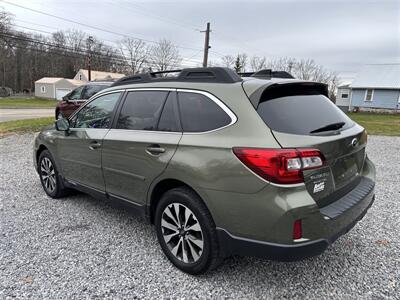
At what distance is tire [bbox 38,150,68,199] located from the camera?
176 inches

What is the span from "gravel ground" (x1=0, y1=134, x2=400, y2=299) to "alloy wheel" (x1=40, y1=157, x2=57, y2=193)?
0.57 meters

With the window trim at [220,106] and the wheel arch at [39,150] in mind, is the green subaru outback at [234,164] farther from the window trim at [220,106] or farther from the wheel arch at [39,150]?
the wheel arch at [39,150]

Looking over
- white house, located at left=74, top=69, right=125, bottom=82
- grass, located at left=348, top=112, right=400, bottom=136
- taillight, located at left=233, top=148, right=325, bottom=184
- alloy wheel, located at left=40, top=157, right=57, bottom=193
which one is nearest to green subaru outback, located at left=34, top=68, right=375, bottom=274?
taillight, located at left=233, top=148, right=325, bottom=184

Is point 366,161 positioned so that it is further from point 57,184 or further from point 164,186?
point 57,184

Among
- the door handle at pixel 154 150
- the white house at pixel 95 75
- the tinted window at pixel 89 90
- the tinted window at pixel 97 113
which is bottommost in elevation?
the door handle at pixel 154 150

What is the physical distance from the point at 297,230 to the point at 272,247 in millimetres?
228

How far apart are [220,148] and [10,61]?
65597mm

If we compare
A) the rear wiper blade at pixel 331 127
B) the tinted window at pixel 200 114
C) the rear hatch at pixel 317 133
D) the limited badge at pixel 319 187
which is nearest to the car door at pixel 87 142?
the tinted window at pixel 200 114

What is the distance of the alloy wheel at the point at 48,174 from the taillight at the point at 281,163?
11.6ft

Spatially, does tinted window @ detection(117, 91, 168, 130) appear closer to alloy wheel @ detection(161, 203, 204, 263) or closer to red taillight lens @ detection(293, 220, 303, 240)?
alloy wheel @ detection(161, 203, 204, 263)

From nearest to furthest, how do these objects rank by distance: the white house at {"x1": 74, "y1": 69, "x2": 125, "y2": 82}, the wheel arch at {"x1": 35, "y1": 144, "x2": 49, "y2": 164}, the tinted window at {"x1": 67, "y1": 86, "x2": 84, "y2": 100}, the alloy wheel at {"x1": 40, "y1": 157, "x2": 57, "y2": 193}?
the alloy wheel at {"x1": 40, "y1": 157, "x2": 57, "y2": 193}
the wheel arch at {"x1": 35, "y1": 144, "x2": 49, "y2": 164}
the tinted window at {"x1": 67, "y1": 86, "x2": 84, "y2": 100}
the white house at {"x1": 74, "y1": 69, "x2": 125, "y2": 82}

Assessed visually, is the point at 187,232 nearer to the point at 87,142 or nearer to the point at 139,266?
the point at 139,266

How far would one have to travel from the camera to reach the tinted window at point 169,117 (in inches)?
110

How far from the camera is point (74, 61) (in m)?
63.2
